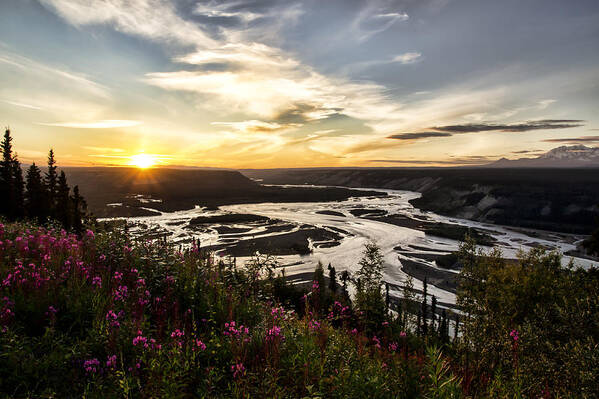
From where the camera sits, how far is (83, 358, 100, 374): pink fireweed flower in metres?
3.49

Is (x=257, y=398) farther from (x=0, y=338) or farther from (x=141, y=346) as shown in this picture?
(x=0, y=338)

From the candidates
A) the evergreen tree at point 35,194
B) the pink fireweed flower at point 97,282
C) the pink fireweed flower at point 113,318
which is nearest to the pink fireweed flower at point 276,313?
the pink fireweed flower at point 113,318

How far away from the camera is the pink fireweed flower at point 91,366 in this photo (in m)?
3.49

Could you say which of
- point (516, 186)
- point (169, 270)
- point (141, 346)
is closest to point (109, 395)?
point (141, 346)

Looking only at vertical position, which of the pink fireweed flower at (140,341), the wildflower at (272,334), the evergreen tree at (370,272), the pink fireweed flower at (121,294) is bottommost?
the evergreen tree at (370,272)

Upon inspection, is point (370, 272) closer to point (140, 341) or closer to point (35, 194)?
point (140, 341)

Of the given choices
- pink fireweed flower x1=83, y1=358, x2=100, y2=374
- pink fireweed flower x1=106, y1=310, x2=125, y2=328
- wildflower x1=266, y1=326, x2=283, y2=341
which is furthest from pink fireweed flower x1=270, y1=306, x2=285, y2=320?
pink fireweed flower x1=83, y1=358, x2=100, y2=374

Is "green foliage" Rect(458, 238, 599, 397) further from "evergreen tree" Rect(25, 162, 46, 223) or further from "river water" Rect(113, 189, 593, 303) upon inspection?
"evergreen tree" Rect(25, 162, 46, 223)

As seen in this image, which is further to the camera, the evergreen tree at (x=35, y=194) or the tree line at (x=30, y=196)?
the evergreen tree at (x=35, y=194)

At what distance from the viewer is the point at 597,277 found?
70.6 feet

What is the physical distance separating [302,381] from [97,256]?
5677mm

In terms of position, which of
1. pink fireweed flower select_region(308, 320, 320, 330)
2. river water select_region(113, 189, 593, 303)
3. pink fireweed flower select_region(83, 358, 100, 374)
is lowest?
river water select_region(113, 189, 593, 303)

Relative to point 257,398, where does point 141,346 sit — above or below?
above

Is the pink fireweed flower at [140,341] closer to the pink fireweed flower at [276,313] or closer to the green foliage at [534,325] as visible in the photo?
the pink fireweed flower at [276,313]
